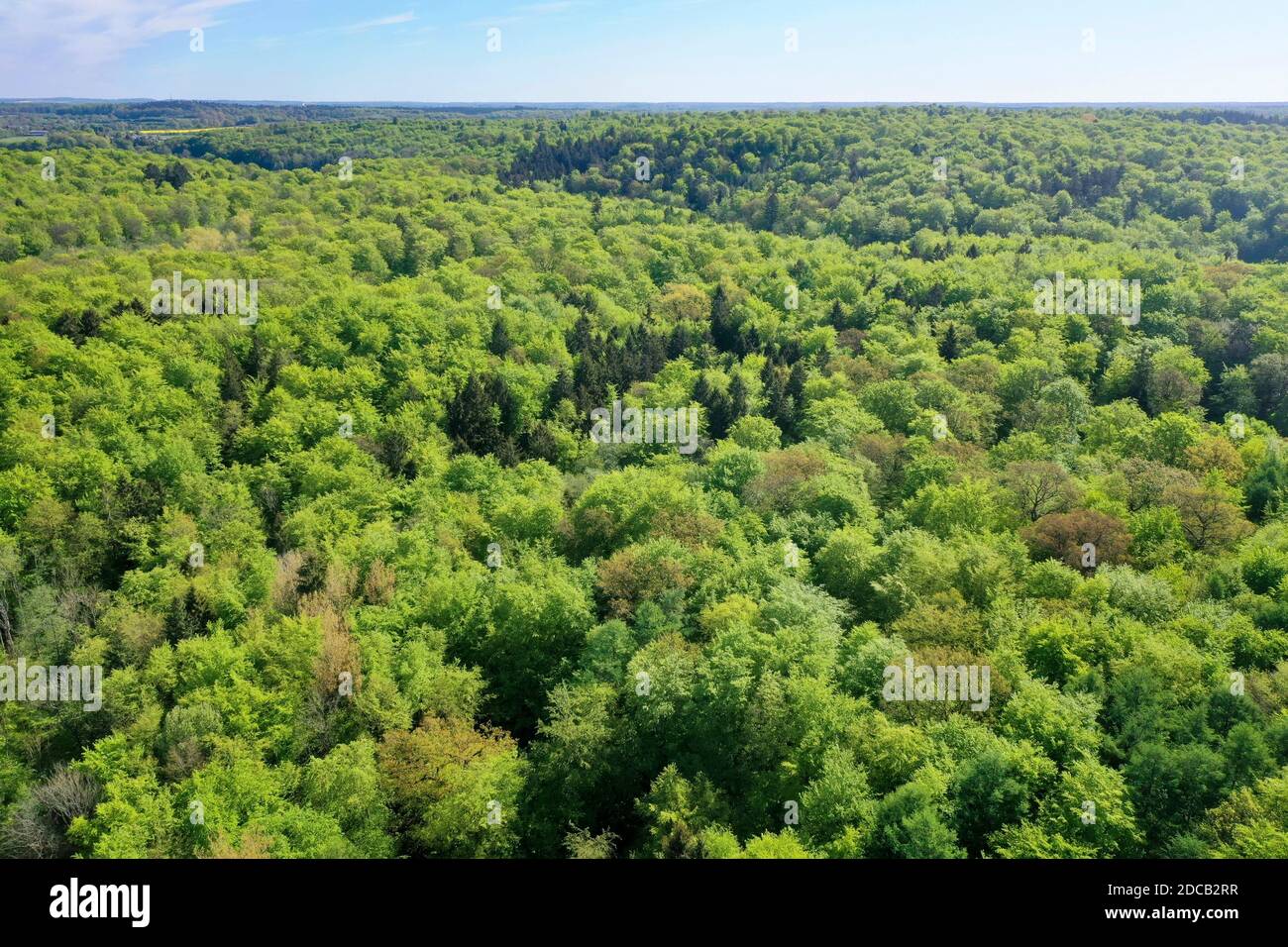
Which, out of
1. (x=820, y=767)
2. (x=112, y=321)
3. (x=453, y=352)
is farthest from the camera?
(x=453, y=352)

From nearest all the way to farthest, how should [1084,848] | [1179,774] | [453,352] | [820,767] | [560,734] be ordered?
[1084,848] < [1179,774] < [820,767] < [560,734] < [453,352]

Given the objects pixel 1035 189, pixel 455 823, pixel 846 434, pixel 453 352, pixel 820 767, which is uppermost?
pixel 1035 189

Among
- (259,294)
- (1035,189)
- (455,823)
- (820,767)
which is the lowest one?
(455,823)

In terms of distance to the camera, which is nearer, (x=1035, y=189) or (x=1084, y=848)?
(x=1084, y=848)

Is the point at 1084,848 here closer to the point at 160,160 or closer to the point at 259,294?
the point at 259,294

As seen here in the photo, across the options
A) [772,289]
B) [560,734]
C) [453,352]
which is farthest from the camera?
[772,289]

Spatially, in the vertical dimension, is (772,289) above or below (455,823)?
above
